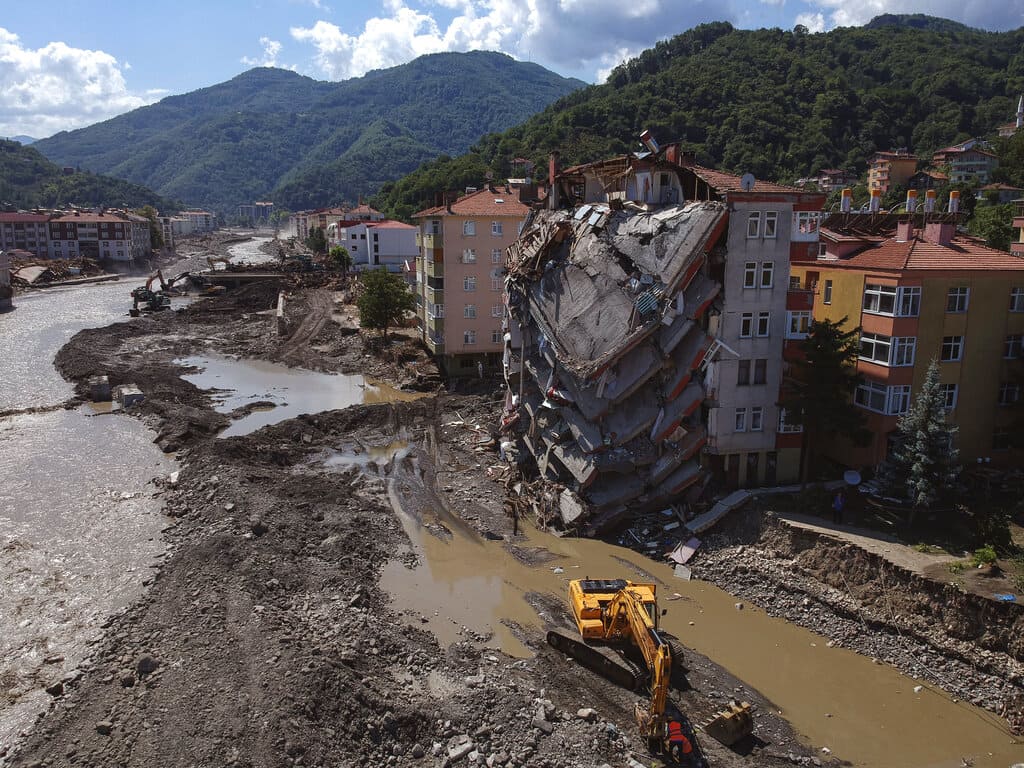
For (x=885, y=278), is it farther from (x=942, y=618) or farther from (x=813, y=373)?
(x=942, y=618)

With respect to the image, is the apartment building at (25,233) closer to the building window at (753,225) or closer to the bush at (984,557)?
the building window at (753,225)

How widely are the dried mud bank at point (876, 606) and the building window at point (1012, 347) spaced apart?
34.0 feet

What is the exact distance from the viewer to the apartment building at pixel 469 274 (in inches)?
1687

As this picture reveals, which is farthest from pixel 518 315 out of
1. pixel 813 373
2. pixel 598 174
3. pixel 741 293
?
pixel 813 373

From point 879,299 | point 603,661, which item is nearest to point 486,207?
point 879,299

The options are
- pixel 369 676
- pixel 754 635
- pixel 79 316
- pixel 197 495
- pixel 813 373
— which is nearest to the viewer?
pixel 369 676

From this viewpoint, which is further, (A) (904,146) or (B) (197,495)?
(A) (904,146)

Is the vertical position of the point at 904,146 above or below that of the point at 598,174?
above

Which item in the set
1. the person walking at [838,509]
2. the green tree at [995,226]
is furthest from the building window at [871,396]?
the green tree at [995,226]

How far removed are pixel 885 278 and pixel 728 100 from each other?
115 metres

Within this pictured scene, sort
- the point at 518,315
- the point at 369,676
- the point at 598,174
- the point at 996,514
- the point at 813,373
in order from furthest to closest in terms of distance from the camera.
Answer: the point at 518,315
the point at 598,174
the point at 813,373
the point at 996,514
the point at 369,676

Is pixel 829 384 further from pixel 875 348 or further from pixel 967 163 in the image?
pixel 967 163

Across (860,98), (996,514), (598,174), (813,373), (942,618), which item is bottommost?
(942,618)

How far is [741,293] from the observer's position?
77.7 ft
